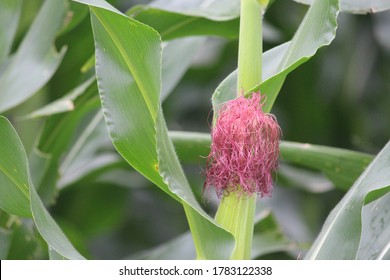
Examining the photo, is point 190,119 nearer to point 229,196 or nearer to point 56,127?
point 56,127

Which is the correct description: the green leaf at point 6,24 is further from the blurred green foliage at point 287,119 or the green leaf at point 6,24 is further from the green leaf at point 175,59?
the blurred green foliage at point 287,119

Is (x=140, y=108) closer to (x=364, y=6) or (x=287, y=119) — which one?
(x=364, y=6)

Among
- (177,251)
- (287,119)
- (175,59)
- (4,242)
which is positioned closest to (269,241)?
(177,251)

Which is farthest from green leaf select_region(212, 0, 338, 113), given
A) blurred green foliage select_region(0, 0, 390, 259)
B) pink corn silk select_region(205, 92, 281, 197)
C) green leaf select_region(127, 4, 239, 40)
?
blurred green foliage select_region(0, 0, 390, 259)

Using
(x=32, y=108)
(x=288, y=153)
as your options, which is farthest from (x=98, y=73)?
(x=32, y=108)

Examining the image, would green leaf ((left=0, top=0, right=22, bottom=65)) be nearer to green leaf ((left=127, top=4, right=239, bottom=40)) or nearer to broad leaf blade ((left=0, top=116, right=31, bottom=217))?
green leaf ((left=127, top=4, right=239, bottom=40))
